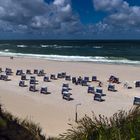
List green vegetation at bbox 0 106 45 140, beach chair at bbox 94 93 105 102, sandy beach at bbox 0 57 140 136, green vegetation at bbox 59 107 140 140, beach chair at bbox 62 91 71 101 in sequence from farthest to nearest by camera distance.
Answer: beach chair at bbox 62 91 71 101
beach chair at bbox 94 93 105 102
sandy beach at bbox 0 57 140 136
green vegetation at bbox 0 106 45 140
green vegetation at bbox 59 107 140 140

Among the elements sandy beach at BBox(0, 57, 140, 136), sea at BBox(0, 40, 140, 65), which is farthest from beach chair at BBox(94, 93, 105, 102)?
sea at BBox(0, 40, 140, 65)

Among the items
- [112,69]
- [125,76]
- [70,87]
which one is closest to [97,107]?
[70,87]

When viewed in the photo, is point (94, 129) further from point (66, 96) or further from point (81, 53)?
point (81, 53)

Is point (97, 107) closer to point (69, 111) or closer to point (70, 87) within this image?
point (69, 111)

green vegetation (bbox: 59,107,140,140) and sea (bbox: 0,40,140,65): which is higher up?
green vegetation (bbox: 59,107,140,140)

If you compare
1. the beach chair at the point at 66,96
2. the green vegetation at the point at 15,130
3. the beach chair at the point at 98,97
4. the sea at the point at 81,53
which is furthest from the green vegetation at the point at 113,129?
the sea at the point at 81,53

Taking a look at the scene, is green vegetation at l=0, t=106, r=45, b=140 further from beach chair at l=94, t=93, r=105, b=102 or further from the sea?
the sea

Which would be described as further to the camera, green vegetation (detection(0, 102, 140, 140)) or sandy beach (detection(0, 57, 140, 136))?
sandy beach (detection(0, 57, 140, 136))

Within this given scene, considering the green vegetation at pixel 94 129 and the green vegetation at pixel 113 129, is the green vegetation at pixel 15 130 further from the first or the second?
the green vegetation at pixel 113 129

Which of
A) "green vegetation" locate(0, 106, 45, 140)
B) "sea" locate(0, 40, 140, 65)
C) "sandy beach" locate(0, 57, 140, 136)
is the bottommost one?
"sea" locate(0, 40, 140, 65)
